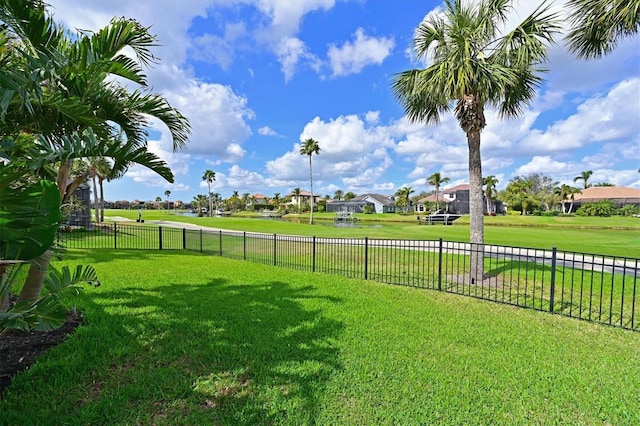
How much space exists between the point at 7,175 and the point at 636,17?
8701mm

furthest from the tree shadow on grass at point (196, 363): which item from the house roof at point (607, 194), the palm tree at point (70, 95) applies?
the house roof at point (607, 194)

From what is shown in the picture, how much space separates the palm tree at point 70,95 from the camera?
2.37m

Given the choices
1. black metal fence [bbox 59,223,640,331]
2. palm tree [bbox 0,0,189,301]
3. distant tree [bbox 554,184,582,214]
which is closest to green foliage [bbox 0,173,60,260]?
palm tree [bbox 0,0,189,301]

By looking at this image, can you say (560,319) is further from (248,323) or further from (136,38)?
(136,38)

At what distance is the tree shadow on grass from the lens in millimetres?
2463

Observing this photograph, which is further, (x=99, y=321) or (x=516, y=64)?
(x=516, y=64)

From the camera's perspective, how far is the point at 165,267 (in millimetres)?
8523

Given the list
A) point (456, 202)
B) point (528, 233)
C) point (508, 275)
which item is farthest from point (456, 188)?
point (508, 275)

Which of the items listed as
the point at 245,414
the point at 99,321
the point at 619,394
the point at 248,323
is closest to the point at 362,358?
the point at 245,414

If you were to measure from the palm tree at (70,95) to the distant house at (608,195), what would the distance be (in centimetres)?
7671

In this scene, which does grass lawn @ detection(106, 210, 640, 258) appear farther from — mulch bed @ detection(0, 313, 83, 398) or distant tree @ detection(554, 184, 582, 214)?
distant tree @ detection(554, 184, 582, 214)

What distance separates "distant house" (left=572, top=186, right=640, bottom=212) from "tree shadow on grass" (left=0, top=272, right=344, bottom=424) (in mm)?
75628

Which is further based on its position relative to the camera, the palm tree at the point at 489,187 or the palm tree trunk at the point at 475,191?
the palm tree at the point at 489,187

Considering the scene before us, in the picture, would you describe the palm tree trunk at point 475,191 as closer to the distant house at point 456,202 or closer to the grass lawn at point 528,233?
the grass lawn at point 528,233
